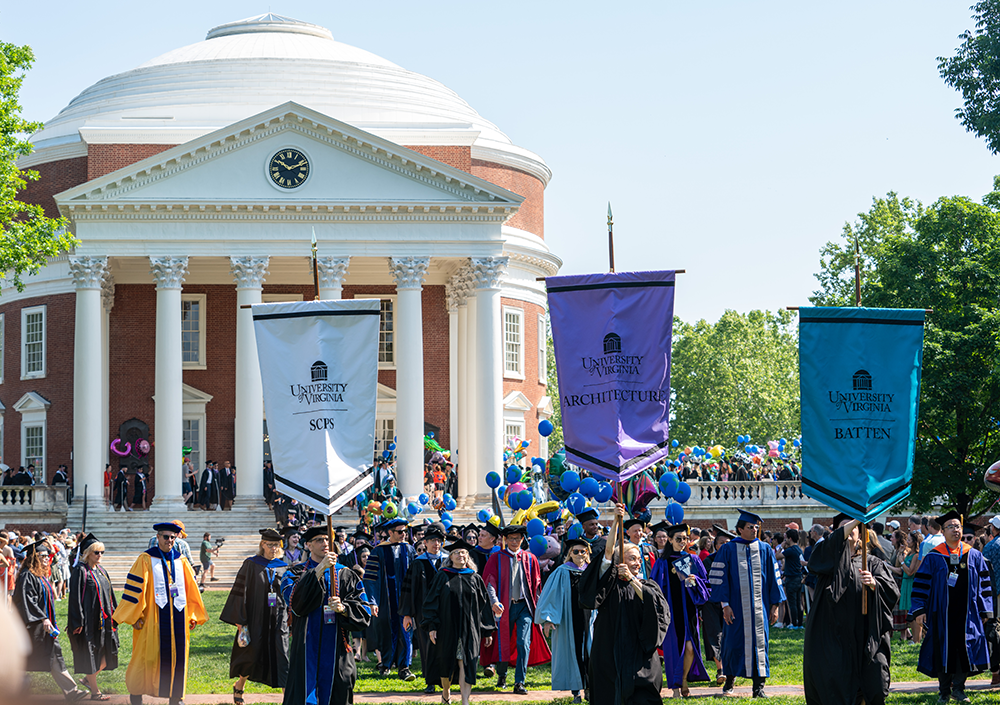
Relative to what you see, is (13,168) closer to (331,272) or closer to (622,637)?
(331,272)

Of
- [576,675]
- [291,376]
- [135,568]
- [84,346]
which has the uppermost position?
[84,346]

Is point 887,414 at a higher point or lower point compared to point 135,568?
higher

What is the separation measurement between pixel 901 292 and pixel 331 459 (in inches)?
1032

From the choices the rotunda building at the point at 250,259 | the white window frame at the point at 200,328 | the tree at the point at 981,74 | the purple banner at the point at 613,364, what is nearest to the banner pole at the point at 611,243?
the purple banner at the point at 613,364

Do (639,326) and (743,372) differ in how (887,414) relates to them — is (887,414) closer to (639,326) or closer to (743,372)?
(639,326)

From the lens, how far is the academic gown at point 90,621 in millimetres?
15391

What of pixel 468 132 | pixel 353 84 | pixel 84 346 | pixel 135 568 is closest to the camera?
pixel 135 568

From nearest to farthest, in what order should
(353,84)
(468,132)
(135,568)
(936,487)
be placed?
(135,568) → (936,487) → (468,132) → (353,84)

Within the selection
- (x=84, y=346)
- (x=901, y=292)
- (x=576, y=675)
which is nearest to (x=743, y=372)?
(x=901, y=292)

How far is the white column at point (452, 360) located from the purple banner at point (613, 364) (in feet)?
104

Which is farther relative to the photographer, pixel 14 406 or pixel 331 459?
pixel 14 406

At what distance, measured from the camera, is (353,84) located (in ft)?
165

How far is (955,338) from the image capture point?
107 ft

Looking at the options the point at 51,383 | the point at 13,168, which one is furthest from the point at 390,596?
the point at 51,383
